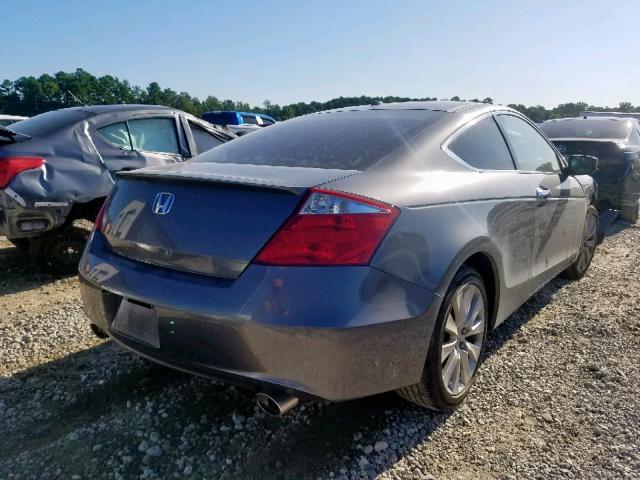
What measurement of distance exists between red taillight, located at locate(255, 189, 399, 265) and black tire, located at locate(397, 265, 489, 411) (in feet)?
1.78

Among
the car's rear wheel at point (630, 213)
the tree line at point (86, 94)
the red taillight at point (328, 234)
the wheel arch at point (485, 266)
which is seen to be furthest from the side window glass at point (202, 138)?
the tree line at point (86, 94)

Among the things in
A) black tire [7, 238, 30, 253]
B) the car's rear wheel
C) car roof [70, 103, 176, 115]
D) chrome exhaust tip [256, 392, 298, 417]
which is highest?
car roof [70, 103, 176, 115]

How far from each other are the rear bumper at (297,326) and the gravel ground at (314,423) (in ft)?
1.40

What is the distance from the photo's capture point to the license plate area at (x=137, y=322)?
2035 millimetres

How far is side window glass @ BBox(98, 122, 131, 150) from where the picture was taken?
4.89 m

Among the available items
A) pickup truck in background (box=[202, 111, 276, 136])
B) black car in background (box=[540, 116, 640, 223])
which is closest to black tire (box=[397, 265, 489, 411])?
black car in background (box=[540, 116, 640, 223])

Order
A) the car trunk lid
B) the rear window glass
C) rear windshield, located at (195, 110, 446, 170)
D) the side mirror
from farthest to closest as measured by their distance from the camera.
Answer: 1. the rear window glass
2. the side mirror
3. rear windshield, located at (195, 110, 446, 170)
4. the car trunk lid

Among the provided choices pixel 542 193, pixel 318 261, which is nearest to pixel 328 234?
pixel 318 261

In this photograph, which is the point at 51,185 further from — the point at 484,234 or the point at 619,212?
the point at 619,212

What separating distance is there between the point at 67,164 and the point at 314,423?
11.2ft

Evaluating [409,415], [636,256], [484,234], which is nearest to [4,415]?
[409,415]

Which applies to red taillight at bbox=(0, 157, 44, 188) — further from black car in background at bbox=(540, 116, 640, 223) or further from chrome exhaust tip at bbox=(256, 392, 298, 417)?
black car in background at bbox=(540, 116, 640, 223)

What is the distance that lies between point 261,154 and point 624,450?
6.96 feet

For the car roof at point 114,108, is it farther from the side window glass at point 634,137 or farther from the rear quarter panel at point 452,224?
the side window glass at point 634,137
